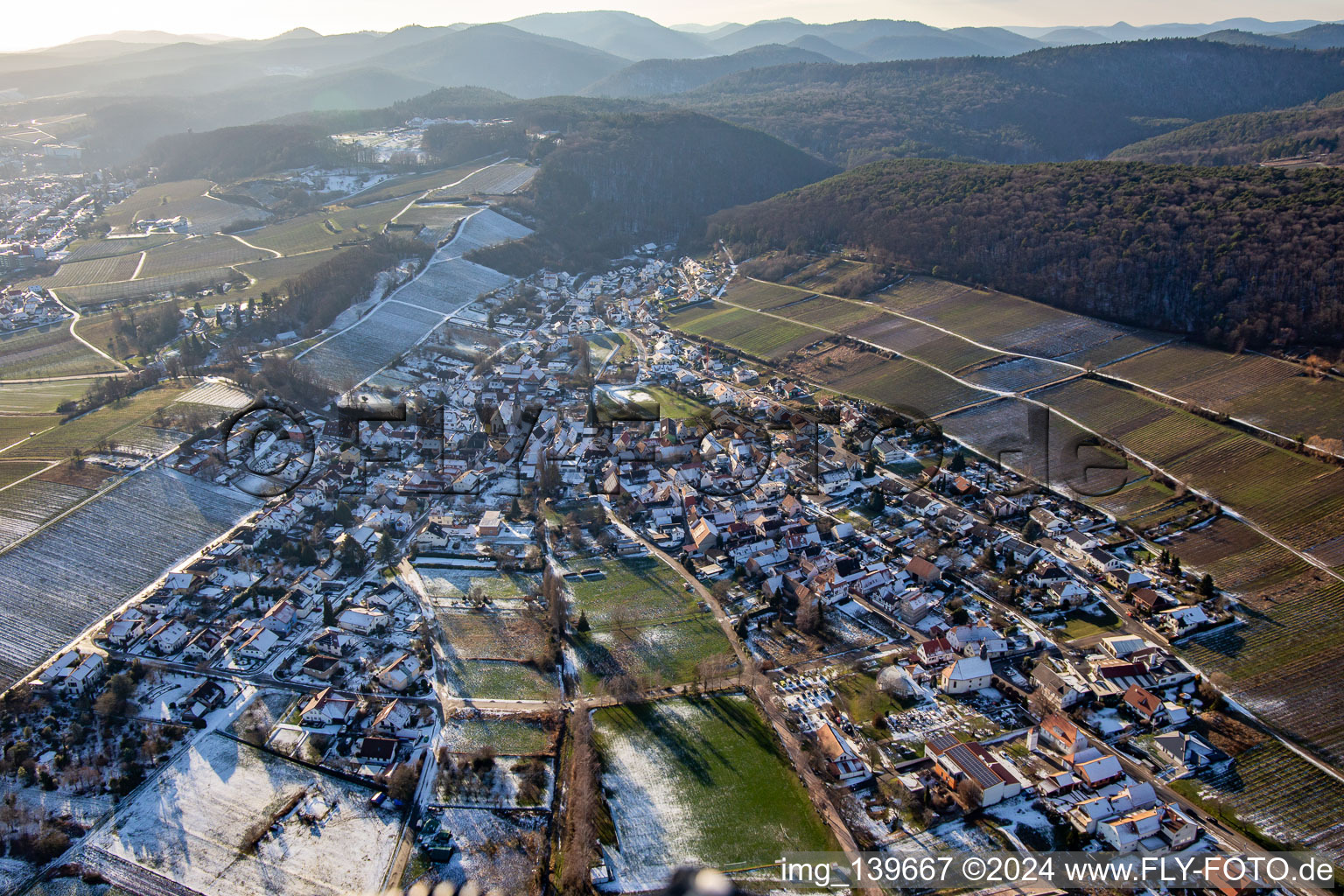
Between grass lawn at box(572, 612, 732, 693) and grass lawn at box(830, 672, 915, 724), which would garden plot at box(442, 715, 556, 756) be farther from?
grass lawn at box(830, 672, 915, 724)

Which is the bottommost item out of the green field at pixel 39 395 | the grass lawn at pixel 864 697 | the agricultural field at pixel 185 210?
the grass lawn at pixel 864 697

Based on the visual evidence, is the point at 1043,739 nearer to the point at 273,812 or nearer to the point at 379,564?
the point at 273,812

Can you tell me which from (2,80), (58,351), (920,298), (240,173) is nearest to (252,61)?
(2,80)

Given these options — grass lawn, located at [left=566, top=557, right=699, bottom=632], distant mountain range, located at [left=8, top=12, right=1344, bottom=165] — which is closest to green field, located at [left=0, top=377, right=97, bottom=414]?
grass lawn, located at [left=566, top=557, right=699, bottom=632]

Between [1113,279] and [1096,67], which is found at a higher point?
[1096,67]

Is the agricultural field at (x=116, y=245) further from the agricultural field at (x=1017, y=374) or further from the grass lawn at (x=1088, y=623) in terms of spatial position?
the grass lawn at (x=1088, y=623)

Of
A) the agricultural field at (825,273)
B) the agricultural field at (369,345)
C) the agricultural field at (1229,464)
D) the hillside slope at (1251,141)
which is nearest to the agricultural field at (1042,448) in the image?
the agricultural field at (1229,464)
